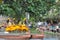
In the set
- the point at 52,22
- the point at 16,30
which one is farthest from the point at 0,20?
the point at 16,30

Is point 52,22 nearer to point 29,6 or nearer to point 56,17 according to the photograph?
point 56,17

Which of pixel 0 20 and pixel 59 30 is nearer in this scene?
pixel 59 30

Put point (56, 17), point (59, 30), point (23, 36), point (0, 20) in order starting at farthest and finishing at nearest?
1. point (56, 17)
2. point (0, 20)
3. point (59, 30)
4. point (23, 36)

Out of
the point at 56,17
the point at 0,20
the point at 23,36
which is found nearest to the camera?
the point at 23,36

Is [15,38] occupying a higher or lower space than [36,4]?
lower

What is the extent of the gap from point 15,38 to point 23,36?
137 millimetres

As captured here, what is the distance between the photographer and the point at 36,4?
4.53m

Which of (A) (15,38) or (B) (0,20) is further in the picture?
(B) (0,20)

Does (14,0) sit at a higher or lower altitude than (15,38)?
higher

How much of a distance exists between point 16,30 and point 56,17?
48.1 ft

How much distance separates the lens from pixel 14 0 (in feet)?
15.0

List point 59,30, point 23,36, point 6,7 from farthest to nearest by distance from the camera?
point 59,30 → point 6,7 → point 23,36

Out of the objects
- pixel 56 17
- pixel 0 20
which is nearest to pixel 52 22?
pixel 56 17

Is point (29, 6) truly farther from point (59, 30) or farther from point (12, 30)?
point (59, 30)
